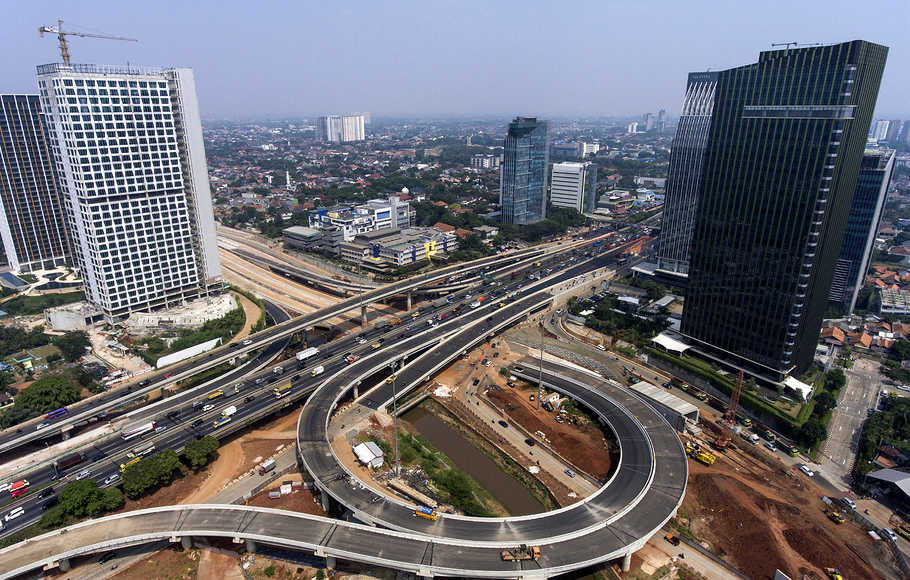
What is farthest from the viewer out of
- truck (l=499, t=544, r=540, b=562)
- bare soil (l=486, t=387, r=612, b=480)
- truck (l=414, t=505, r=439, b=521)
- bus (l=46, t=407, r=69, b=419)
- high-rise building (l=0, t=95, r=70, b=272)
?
high-rise building (l=0, t=95, r=70, b=272)

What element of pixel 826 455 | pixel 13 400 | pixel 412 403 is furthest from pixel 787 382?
pixel 13 400

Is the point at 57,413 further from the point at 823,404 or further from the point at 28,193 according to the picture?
the point at 823,404

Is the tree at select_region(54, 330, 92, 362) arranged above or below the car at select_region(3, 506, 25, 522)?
above

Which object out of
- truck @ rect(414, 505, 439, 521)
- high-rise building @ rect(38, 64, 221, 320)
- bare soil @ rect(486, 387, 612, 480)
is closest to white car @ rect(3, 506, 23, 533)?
truck @ rect(414, 505, 439, 521)

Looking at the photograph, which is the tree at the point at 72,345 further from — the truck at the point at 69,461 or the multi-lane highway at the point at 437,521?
the truck at the point at 69,461

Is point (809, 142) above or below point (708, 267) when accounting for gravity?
above

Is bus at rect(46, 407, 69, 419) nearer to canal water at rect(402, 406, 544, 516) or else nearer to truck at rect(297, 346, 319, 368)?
truck at rect(297, 346, 319, 368)

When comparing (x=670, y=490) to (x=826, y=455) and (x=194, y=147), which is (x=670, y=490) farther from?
(x=194, y=147)
